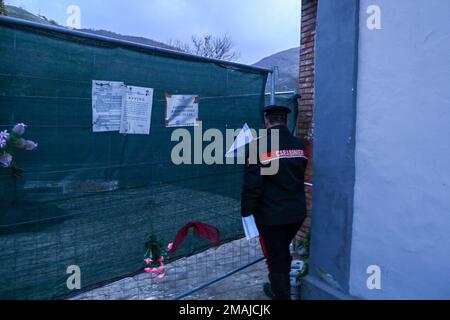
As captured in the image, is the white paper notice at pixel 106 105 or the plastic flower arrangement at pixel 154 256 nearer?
the white paper notice at pixel 106 105

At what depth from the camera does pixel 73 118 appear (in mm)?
2912

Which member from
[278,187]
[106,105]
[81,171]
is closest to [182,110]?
[106,105]

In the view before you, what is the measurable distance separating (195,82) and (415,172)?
221 centimetres

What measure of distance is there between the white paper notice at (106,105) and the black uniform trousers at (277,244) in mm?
1583

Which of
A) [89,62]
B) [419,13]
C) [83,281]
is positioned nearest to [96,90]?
[89,62]

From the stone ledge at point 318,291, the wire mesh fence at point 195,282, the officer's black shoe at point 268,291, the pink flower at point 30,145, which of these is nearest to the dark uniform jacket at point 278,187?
the stone ledge at point 318,291

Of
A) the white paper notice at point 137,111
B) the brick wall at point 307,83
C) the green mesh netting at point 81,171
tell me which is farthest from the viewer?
the brick wall at point 307,83

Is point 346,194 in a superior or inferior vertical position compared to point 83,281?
superior

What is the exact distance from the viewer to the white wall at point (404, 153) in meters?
2.60

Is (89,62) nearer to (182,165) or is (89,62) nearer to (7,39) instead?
(7,39)

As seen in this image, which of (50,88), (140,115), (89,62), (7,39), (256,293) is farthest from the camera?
(256,293)

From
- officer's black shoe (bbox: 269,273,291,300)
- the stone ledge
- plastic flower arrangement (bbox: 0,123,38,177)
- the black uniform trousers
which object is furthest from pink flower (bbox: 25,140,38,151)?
the stone ledge

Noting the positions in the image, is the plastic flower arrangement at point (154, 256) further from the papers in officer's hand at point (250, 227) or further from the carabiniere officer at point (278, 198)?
the carabiniere officer at point (278, 198)

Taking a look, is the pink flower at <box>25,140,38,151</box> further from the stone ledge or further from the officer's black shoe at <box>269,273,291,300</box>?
the stone ledge
